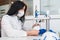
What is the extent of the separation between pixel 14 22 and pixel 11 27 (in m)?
0.14

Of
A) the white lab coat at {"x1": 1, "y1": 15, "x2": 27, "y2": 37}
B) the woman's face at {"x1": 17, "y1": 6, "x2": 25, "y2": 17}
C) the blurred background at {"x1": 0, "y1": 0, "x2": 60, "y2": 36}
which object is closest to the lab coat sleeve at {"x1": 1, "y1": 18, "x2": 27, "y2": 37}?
the white lab coat at {"x1": 1, "y1": 15, "x2": 27, "y2": 37}

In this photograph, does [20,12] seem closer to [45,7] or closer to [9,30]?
[9,30]

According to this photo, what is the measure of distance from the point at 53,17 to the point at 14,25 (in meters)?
1.67

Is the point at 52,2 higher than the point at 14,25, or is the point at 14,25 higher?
the point at 52,2

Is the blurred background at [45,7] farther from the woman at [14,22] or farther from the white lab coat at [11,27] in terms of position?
the white lab coat at [11,27]

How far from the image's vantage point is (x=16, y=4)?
7.04 ft

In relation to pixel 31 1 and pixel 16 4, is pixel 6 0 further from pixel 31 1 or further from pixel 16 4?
pixel 16 4

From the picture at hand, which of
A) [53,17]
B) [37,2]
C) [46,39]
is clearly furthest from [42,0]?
[46,39]

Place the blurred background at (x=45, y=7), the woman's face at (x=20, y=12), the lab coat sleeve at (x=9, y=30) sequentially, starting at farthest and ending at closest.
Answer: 1. the blurred background at (x=45, y=7)
2. the woman's face at (x=20, y=12)
3. the lab coat sleeve at (x=9, y=30)

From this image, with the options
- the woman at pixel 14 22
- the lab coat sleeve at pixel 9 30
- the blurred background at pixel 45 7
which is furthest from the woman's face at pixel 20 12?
the blurred background at pixel 45 7

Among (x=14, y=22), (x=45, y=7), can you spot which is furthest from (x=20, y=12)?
(x=45, y=7)

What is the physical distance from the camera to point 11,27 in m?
1.99

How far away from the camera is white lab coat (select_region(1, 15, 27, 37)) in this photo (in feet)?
6.31

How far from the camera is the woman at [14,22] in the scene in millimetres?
1940
